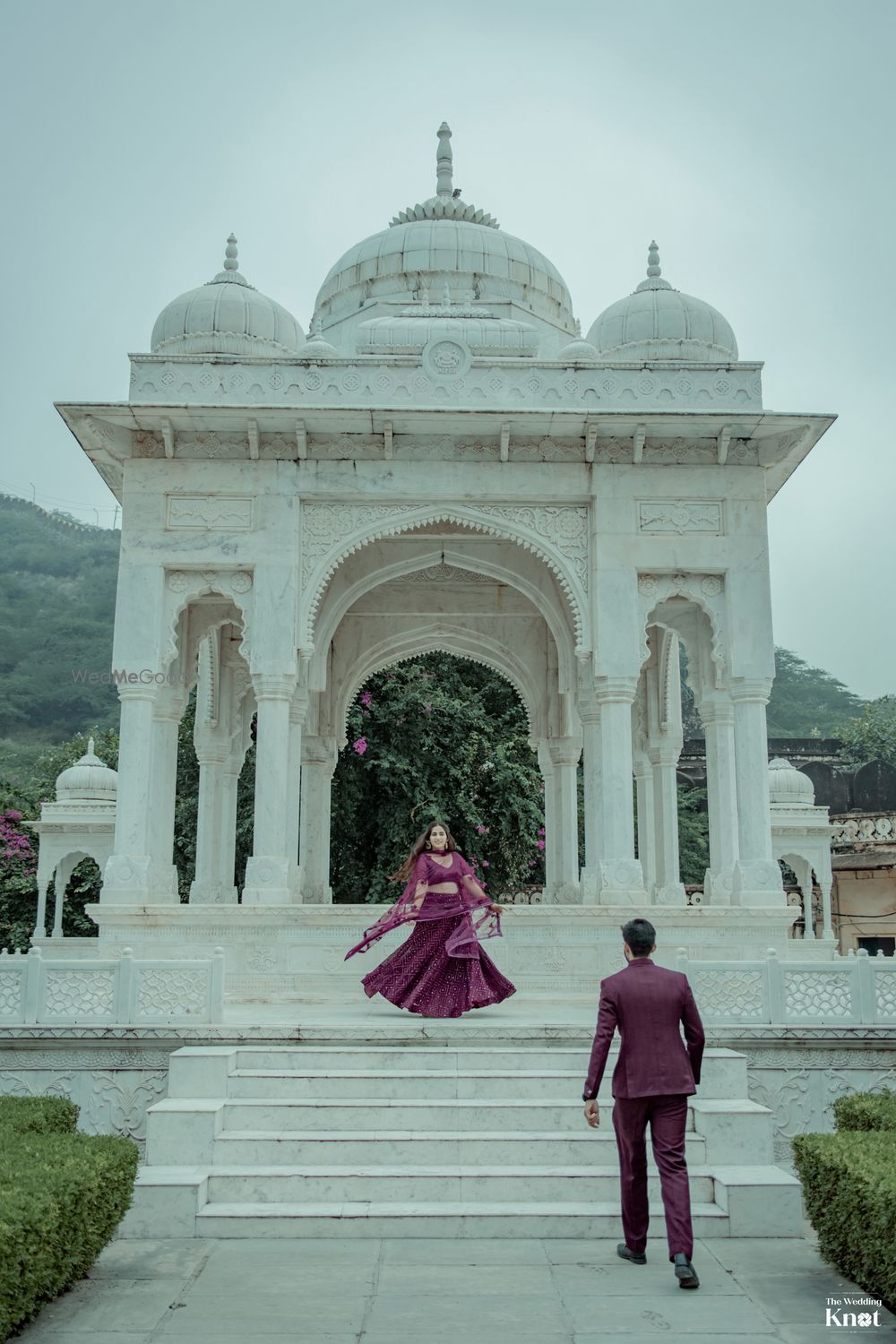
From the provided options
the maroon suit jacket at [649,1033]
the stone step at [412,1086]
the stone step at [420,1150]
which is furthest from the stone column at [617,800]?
the maroon suit jacket at [649,1033]

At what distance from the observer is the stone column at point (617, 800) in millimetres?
11891

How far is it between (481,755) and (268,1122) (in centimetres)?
1458

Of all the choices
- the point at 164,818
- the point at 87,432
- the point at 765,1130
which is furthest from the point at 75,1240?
the point at 87,432

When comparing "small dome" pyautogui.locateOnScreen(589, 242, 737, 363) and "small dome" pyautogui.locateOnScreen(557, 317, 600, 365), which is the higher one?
"small dome" pyautogui.locateOnScreen(589, 242, 737, 363)

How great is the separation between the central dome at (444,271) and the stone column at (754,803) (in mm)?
6756

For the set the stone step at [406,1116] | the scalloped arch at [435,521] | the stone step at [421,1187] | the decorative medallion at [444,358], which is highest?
the decorative medallion at [444,358]

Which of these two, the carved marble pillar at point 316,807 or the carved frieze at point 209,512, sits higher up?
the carved frieze at point 209,512

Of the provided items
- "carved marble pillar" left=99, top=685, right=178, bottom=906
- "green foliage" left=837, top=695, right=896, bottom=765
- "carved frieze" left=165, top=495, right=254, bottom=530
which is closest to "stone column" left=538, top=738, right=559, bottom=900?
"carved marble pillar" left=99, top=685, right=178, bottom=906

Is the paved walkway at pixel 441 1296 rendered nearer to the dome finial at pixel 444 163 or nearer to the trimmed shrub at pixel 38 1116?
the trimmed shrub at pixel 38 1116

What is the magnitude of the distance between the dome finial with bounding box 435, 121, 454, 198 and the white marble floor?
1591 cm

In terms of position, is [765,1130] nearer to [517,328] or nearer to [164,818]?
[164,818]

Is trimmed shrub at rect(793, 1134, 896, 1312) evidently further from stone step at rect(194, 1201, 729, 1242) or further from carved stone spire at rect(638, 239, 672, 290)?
carved stone spire at rect(638, 239, 672, 290)

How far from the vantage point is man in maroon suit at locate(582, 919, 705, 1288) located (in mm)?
5305

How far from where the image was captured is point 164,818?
13.2 m
